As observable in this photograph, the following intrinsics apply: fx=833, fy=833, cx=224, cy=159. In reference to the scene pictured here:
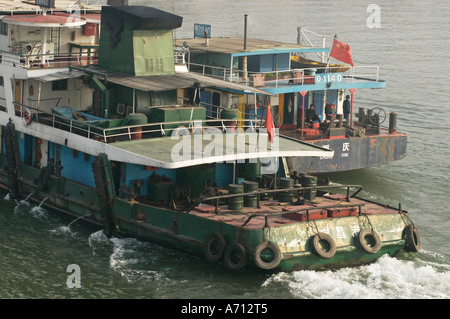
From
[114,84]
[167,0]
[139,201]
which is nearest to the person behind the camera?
[139,201]

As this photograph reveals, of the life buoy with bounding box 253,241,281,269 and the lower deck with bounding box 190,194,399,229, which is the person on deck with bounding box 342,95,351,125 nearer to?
the lower deck with bounding box 190,194,399,229

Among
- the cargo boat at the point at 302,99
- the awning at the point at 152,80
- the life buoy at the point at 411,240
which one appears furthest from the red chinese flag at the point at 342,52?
the life buoy at the point at 411,240

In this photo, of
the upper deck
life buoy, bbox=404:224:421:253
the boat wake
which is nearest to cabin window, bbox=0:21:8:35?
the upper deck

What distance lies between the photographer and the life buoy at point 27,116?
97.8 ft

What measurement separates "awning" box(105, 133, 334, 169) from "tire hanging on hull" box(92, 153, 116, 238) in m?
0.38

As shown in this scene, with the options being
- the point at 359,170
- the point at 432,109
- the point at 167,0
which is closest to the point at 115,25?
the point at 359,170

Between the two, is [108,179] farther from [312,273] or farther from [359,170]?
[359,170]

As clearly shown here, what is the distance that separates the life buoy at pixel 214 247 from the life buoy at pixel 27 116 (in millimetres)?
9774

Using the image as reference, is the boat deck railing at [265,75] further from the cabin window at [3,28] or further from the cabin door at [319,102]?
the cabin window at [3,28]

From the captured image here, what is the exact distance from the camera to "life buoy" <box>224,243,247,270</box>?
74.3 feet

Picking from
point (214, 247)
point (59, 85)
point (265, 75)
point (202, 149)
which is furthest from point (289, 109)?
point (214, 247)

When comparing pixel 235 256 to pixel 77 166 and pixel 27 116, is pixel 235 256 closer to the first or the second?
pixel 77 166

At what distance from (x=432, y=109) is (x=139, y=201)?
83.9 feet

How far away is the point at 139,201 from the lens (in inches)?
1046
